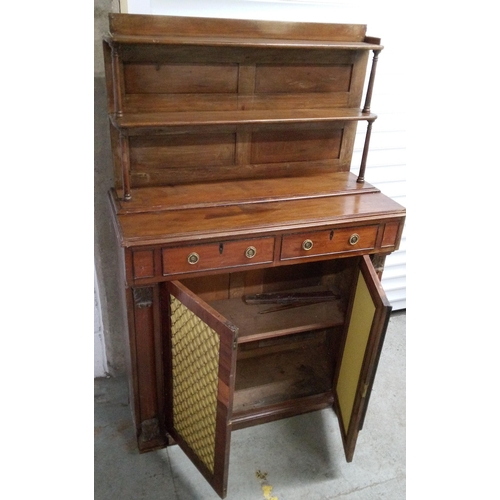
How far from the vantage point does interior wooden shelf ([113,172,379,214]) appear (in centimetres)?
190

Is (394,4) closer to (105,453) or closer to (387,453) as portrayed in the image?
(387,453)

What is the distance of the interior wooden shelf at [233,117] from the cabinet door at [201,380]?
62 centimetres

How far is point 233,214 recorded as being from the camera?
73.9 inches

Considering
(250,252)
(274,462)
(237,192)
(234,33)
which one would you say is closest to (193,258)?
(250,252)

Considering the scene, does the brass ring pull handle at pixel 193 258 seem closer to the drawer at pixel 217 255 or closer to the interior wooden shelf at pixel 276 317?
the drawer at pixel 217 255

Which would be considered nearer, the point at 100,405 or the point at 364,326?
the point at 364,326

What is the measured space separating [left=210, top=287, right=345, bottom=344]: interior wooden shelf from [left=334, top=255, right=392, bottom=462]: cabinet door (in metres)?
0.12

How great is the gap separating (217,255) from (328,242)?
Result: 0.48 m

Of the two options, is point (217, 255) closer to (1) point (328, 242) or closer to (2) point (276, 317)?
(1) point (328, 242)

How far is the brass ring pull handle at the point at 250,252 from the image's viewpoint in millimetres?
1832

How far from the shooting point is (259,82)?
81.0 inches

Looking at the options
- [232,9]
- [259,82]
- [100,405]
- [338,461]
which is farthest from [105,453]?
[232,9]

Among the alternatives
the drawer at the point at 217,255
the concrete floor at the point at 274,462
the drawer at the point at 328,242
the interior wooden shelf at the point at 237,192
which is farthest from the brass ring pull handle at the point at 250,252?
the concrete floor at the point at 274,462

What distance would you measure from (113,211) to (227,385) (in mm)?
840
